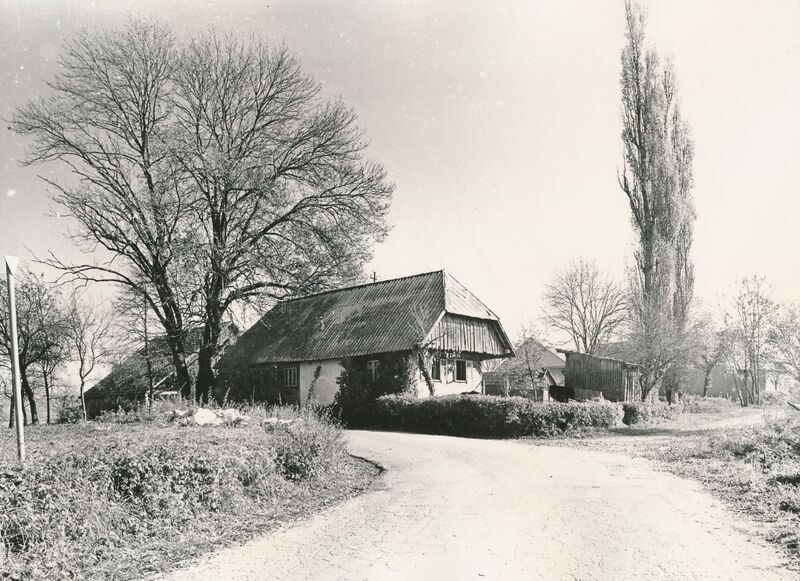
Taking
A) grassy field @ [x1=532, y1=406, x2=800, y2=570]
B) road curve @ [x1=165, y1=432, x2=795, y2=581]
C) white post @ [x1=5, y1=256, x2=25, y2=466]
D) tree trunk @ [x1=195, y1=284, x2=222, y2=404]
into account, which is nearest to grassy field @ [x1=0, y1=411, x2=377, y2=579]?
white post @ [x1=5, y1=256, x2=25, y2=466]

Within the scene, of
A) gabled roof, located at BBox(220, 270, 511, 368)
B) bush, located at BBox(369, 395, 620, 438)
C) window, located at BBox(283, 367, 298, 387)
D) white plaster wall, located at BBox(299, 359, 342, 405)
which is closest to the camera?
bush, located at BBox(369, 395, 620, 438)

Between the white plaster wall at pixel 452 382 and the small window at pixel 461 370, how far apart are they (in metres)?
0.26

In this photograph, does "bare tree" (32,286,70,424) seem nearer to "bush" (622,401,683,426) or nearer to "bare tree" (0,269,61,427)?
"bare tree" (0,269,61,427)

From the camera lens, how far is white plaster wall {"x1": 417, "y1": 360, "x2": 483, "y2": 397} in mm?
27969

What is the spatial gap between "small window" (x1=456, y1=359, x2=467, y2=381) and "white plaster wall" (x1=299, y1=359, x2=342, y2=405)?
19.0 ft

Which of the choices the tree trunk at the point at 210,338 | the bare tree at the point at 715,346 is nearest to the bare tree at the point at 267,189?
the tree trunk at the point at 210,338

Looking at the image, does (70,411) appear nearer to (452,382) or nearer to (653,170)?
(452,382)

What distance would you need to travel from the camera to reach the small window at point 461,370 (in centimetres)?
3061

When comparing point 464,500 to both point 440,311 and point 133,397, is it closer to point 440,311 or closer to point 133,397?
point 440,311

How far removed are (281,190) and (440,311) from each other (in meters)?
9.15

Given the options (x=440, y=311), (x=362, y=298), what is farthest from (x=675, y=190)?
(x=362, y=298)

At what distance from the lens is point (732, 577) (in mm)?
5754

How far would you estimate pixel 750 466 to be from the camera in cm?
1188

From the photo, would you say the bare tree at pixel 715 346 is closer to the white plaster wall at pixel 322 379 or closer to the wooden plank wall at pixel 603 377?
the wooden plank wall at pixel 603 377
